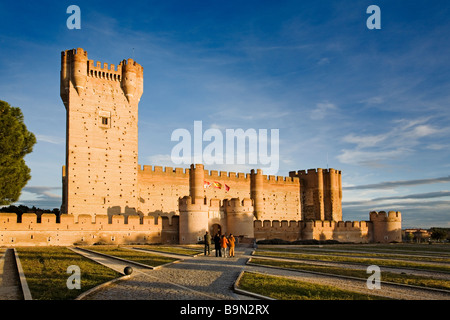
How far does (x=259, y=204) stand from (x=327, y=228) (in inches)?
374

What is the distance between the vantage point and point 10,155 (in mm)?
23719

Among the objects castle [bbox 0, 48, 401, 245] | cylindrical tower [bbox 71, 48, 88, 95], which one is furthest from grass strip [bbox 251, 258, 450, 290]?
cylindrical tower [bbox 71, 48, 88, 95]

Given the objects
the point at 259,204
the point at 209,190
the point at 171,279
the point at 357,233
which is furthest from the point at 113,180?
the point at 171,279

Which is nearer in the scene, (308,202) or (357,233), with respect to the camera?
(357,233)

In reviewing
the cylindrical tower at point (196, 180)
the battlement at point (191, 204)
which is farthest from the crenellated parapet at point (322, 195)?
the battlement at point (191, 204)

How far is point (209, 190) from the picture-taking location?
4500cm

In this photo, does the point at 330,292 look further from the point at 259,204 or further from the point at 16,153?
the point at 259,204

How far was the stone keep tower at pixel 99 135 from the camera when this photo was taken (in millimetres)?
35312

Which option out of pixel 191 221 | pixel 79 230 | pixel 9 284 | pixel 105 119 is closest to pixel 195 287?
pixel 9 284

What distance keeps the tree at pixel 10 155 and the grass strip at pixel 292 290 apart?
60.6ft

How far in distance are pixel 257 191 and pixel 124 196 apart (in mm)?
16107

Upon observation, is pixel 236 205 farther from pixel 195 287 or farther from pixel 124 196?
pixel 195 287

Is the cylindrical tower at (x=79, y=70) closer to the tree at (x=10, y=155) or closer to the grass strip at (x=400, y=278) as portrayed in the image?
the tree at (x=10, y=155)

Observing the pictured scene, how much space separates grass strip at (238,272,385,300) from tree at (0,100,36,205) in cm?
1848
